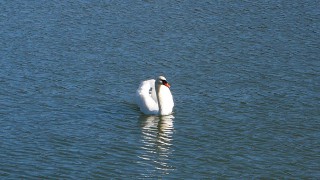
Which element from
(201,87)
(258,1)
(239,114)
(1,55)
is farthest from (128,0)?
(239,114)

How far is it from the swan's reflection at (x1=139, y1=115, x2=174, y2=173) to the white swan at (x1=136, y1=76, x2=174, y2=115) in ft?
0.91

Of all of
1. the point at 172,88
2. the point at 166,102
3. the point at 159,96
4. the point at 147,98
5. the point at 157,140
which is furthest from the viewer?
the point at 172,88

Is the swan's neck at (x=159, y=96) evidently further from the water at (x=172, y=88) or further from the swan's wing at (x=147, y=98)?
the water at (x=172, y=88)

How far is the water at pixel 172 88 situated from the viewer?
25448 mm

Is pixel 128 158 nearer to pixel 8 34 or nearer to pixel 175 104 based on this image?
pixel 175 104

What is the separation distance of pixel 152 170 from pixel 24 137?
4.71 m

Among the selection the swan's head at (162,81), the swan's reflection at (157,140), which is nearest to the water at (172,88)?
the swan's reflection at (157,140)

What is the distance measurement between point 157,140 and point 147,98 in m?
3.46

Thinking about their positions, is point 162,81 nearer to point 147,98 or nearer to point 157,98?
point 157,98

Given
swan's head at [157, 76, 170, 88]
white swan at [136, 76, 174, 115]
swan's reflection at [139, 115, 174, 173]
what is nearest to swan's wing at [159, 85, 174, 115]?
white swan at [136, 76, 174, 115]

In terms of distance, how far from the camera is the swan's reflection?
25469 mm

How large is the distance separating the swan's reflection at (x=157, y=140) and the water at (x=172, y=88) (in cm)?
6

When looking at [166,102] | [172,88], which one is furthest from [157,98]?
[172,88]

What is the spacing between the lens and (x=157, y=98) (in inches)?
1195
